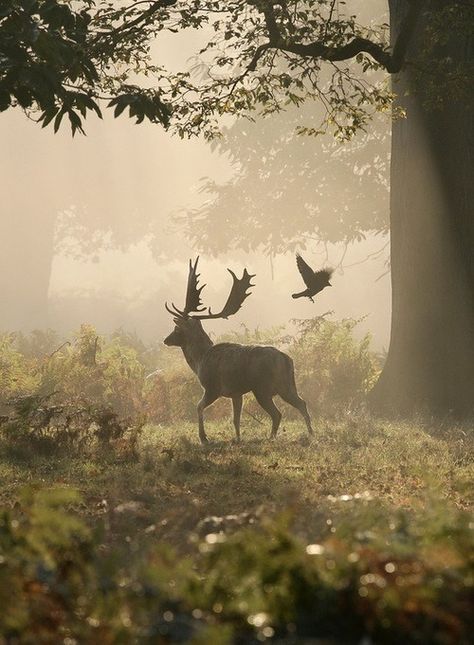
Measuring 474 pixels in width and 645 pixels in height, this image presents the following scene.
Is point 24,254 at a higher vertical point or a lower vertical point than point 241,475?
higher

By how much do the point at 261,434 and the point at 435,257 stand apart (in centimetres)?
491

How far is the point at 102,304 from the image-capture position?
60.8m

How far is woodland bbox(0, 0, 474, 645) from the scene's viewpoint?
151 inches

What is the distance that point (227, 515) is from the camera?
774cm

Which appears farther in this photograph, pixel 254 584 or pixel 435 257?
pixel 435 257

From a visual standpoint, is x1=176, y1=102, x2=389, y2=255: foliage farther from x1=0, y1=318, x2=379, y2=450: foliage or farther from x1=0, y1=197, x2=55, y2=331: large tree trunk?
x1=0, y1=197, x2=55, y2=331: large tree trunk

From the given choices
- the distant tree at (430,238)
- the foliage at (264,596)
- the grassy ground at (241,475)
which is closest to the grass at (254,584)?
the foliage at (264,596)

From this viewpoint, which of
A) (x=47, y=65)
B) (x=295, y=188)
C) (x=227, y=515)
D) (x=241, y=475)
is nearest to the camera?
(x=227, y=515)

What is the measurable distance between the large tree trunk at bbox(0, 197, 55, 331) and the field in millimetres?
35105

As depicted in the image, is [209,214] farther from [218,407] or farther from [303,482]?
[303,482]

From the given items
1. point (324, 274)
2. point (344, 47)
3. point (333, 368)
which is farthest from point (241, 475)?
point (333, 368)

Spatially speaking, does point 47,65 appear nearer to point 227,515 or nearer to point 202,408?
point 227,515

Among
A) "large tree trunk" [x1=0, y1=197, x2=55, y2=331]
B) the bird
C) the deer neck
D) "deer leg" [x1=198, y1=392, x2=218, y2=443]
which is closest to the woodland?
"deer leg" [x1=198, y1=392, x2=218, y2=443]

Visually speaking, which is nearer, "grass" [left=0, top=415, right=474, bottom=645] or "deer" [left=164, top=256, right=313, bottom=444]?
"grass" [left=0, top=415, right=474, bottom=645]
